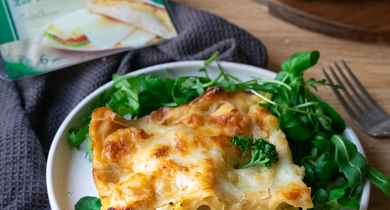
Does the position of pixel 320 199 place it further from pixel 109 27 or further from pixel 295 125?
pixel 109 27

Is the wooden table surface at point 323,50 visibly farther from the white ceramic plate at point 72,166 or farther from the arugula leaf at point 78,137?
the arugula leaf at point 78,137

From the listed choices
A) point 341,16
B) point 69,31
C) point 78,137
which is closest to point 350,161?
point 78,137

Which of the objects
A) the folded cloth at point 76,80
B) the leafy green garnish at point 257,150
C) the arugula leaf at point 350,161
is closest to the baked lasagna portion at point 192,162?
the leafy green garnish at point 257,150

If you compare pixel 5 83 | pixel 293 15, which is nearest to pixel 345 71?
pixel 293 15

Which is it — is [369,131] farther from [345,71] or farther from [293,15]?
[293,15]

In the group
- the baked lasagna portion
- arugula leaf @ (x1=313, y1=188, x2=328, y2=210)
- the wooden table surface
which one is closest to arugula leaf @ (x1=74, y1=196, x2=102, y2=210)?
the baked lasagna portion
